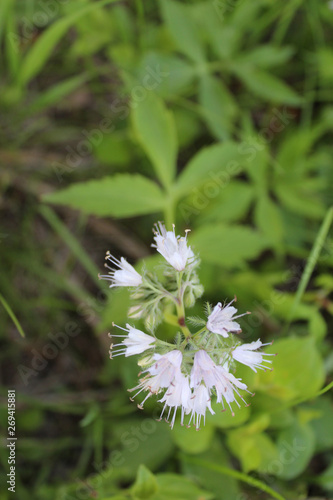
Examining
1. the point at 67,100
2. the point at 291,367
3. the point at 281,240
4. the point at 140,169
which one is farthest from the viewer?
the point at 67,100

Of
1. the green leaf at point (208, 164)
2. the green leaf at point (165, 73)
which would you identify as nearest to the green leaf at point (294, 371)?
the green leaf at point (208, 164)

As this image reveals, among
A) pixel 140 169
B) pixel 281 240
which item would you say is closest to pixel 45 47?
pixel 140 169

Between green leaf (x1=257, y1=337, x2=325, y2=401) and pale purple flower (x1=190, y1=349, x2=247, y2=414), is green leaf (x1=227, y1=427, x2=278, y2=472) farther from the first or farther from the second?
pale purple flower (x1=190, y1=349, x2=247, y2=414)

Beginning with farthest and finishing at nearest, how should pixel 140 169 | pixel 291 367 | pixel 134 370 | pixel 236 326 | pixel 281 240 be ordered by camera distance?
pixel 140 169 → pixel 281 240 → pixel 134 370 → pixel 291 367 → pixel 236 326

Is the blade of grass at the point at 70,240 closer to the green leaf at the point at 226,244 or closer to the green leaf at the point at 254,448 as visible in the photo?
the green leaf at the point at 226,244

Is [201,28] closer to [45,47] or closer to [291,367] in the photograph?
[45,47]

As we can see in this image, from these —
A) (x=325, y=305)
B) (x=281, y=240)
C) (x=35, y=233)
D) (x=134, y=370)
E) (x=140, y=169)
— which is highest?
(x=140, y=169)

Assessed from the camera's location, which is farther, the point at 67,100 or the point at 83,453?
the point at 67,100
